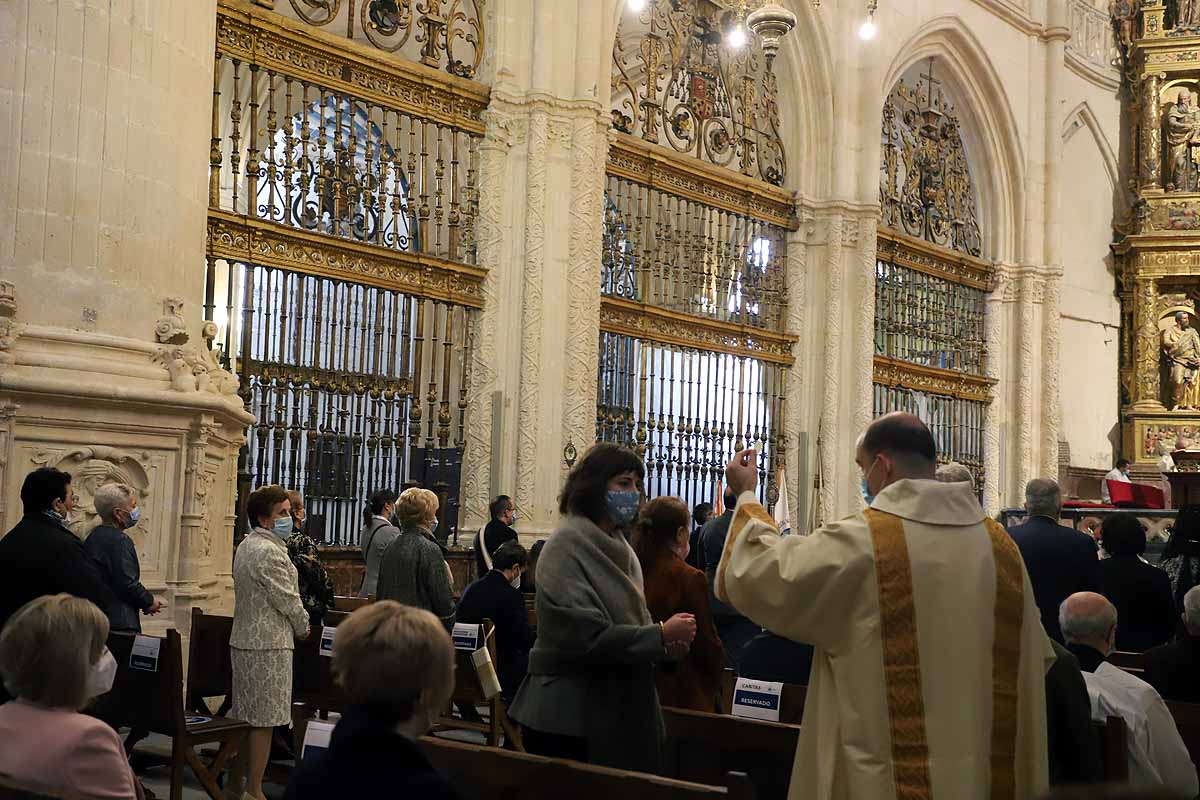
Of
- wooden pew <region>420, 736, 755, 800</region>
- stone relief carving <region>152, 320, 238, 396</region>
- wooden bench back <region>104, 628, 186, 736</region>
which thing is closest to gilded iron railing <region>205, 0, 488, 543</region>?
stone relief carving <region>152, 320, 238, 396</region>

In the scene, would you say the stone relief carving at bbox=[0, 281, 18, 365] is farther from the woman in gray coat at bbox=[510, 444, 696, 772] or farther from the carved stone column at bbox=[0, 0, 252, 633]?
the woman in gray coat at bbox=[510, 444, 696, 772]

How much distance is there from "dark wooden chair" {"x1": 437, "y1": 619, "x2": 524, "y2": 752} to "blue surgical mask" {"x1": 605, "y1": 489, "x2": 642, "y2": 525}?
273cm

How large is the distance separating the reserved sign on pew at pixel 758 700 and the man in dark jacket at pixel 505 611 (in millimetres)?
2187

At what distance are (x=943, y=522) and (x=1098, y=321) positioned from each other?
69.2 ft

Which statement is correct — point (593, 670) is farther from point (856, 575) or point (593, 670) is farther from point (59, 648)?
point (59, 648)

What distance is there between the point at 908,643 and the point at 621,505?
1.18 meters

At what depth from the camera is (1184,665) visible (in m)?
5.57

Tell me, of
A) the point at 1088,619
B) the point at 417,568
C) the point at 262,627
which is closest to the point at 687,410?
the point at 417,568

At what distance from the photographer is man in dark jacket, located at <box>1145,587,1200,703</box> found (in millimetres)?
5539

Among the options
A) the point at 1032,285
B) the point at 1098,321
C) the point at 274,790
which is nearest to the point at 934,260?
the point at 1032,285

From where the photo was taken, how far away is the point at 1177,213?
22.6 meters

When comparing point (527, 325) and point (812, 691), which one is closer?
point (812, 691)

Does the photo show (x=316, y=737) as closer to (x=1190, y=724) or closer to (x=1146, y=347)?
(x=1190, y=724)

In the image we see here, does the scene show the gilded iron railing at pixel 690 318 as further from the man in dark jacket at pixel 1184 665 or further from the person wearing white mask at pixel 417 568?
the man in dark jacket at pixel 1184 665
